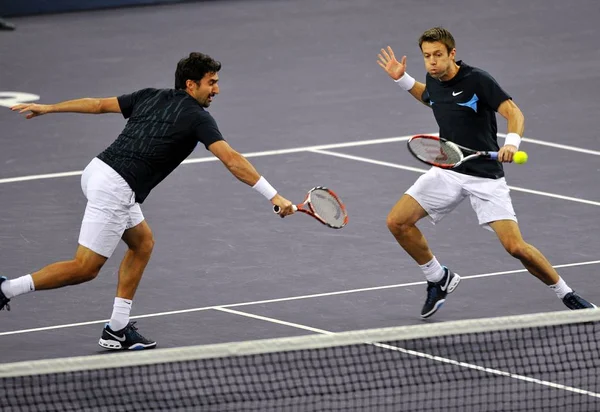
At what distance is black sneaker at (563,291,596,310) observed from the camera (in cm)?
955

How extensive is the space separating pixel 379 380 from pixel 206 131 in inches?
77.0

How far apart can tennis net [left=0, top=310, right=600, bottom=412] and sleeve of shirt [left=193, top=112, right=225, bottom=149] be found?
145cm

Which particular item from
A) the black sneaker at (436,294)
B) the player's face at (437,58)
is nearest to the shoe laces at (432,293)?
the black sneaker at (436,294)

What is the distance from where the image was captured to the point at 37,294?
10.8 meters

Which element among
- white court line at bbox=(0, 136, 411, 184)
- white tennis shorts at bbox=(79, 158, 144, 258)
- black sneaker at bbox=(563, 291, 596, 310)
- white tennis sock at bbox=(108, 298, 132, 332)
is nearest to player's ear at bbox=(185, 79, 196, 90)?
white tennis shorts at bbox=(79, 158, 144, 258)

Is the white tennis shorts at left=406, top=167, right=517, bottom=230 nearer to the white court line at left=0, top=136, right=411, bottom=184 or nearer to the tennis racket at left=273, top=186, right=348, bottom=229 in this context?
the tennis racket at left=273, top=186, right=348, bottom=229

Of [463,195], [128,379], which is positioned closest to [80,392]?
[128,379]

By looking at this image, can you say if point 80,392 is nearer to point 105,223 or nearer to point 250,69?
point 105,223

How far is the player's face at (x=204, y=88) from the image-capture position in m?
9.17

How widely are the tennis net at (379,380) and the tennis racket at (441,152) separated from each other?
48.2 inches

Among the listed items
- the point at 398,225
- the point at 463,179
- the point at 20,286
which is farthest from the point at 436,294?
the point at 20,286

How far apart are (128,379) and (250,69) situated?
1142 cm

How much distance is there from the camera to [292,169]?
14.4 meters

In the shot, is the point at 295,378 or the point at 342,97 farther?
the point at 342,97
